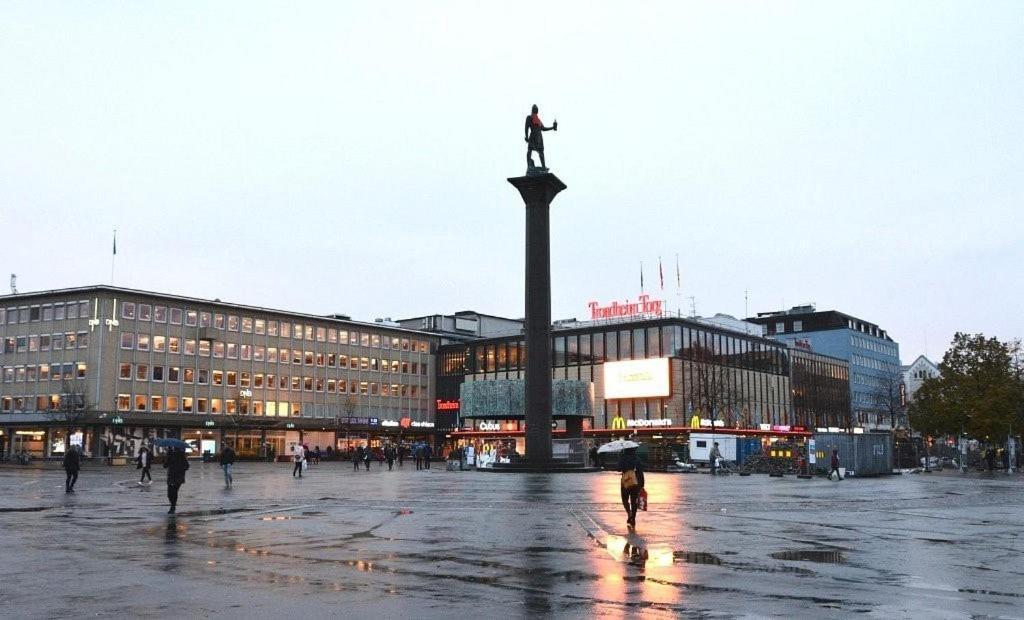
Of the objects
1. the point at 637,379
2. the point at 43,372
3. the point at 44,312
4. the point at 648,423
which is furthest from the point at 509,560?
the point at 44,312

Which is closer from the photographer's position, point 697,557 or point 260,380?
point 697,557

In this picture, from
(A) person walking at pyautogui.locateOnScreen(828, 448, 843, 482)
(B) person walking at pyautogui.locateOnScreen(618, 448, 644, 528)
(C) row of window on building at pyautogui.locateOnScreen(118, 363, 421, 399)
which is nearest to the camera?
(B) person walking at pyautogui.locateOnScreen(618, 448, 644, 528)

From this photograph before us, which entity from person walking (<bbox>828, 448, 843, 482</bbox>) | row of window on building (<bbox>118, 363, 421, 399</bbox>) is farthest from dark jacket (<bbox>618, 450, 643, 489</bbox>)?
row of window on building (<bbox>118, 363, 421, 399</bbox>)

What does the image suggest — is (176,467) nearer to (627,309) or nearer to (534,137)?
(534,137)

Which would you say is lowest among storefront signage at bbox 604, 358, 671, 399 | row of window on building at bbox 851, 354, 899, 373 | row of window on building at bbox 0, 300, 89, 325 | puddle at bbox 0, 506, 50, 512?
puddle at bbox 0, 506, 50, 512

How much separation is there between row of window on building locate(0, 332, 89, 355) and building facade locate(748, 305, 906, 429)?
106 meters

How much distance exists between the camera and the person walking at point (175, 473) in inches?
960

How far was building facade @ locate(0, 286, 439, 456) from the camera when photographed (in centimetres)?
9962

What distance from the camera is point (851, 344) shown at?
524ft

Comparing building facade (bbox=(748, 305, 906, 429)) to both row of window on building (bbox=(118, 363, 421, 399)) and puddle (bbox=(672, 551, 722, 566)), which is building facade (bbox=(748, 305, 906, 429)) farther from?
puddle (bbox=(672, 551, 722, 566))

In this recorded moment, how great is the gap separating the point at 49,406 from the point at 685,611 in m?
105

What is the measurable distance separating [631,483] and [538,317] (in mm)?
31869

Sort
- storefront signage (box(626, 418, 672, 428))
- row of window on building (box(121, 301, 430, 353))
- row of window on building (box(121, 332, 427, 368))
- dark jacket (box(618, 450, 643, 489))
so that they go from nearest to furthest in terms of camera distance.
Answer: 1. dark jacket (box(618, 450, 643, 489))
2. row of window on building (box(121, 332, 427, 368))
3. storefront signage (box(626, 418, 672, 428))
4. row of window on building (box(121, 301, 430, 353))

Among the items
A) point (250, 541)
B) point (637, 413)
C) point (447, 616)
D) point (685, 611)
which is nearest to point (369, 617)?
point (447, 616)
